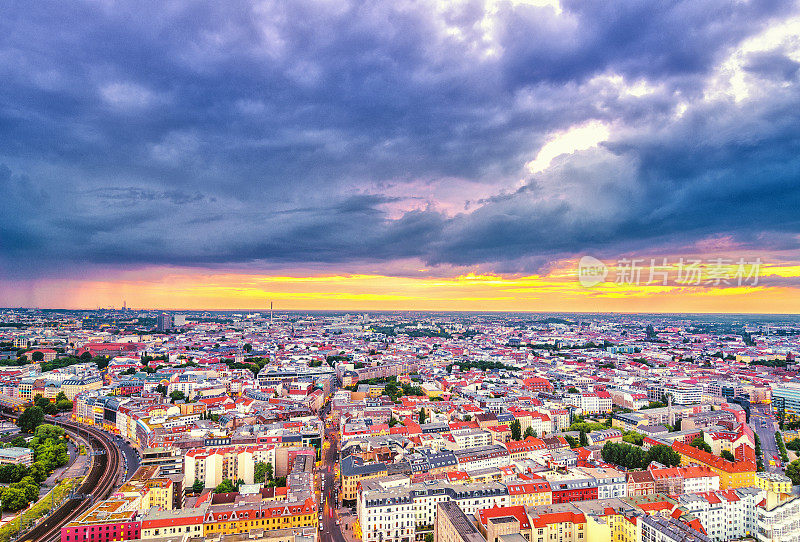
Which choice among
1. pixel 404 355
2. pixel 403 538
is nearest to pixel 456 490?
pixel 403 538

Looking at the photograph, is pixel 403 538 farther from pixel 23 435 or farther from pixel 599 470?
pixel 23 435

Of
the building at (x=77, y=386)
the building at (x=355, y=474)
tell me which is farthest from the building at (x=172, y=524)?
the building at (x=77, y=386)

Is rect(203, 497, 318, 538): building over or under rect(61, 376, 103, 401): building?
under

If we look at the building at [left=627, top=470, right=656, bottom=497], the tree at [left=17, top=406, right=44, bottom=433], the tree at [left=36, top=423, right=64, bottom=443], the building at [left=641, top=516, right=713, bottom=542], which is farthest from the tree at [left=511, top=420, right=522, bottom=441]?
the tree at [left=17, top=406, right=44, bottom=433]

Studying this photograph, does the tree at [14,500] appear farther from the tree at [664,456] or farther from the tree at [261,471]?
the tree at [664,456]

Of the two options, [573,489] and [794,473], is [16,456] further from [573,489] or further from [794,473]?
[794,473]

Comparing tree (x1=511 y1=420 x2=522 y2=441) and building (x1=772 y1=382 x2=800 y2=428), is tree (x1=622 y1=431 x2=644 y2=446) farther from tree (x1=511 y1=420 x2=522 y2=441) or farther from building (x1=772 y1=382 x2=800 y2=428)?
building (x1=772 y1=382 x2=800 y2=428)
